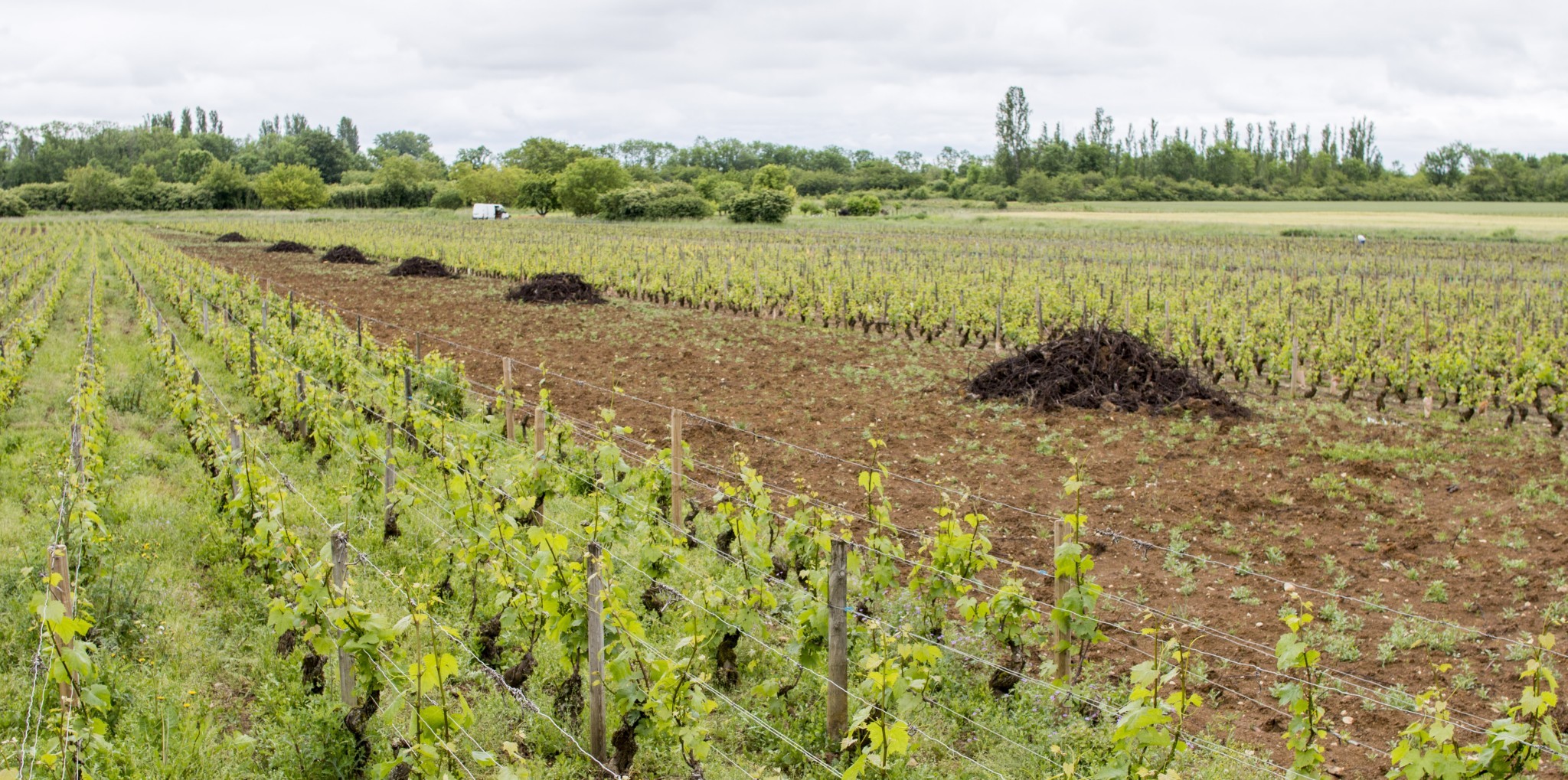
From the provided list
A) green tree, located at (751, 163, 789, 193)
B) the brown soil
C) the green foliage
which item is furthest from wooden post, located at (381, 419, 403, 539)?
green tree, located at (751, 163, 789, 193)

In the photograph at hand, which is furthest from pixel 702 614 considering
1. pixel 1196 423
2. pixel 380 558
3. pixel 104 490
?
pixel 1196 423

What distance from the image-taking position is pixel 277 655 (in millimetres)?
6215

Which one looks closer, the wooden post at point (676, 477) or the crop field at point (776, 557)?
the crop field at point (776, 557)

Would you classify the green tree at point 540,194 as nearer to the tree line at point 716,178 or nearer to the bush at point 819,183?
the tree line at point 716,178

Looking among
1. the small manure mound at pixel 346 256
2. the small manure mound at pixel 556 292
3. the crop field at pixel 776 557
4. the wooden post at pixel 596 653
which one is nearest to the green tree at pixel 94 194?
the small manure mound at pixel 346 256

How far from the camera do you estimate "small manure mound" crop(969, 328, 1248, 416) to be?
13.0m

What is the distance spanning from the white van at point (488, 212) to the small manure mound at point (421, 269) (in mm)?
50032

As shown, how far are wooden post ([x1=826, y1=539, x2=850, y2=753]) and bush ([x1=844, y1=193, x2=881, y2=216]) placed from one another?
78.2 metres

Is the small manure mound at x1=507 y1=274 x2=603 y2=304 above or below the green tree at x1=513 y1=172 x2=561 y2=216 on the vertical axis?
below

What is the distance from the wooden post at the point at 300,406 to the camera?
401 inches

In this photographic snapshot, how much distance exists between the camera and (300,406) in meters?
10.1

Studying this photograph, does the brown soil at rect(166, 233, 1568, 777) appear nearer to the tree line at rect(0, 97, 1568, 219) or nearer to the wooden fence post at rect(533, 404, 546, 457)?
the wooden fence post at rect(533, 404, 546, 457)

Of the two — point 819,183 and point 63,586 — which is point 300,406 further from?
point 819,183

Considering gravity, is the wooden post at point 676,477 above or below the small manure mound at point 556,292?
below
